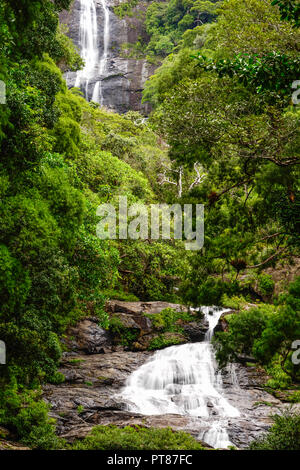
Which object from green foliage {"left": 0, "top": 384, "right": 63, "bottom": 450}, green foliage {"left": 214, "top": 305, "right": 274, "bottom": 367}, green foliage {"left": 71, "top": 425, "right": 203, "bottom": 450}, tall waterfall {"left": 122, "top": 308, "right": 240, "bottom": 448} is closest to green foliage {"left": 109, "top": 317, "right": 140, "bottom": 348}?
Answer: tall waterfall {"left": 122, "top": 308, "right": 240, "bottom": 448}

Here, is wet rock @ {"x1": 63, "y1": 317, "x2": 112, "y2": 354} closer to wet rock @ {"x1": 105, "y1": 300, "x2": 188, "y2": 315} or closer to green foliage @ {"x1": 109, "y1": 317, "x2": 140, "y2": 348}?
green foliage @ {"x1": 109, "y1": 317, "x2": 140, "y2": 348}

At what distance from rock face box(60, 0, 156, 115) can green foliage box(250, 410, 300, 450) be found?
4324 centimetres

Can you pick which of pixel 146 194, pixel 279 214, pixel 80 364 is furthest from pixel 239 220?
pixel 146 194

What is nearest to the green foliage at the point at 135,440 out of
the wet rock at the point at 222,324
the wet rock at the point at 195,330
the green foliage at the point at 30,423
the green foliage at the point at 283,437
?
the green foliage at the point at 30,423

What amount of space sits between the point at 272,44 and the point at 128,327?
48.8ft

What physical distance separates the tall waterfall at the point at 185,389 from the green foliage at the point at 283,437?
157 cm

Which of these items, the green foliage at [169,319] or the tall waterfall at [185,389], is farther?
the green foliage at [169,319]

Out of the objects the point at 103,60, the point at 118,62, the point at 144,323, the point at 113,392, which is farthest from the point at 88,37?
the point at 113,392

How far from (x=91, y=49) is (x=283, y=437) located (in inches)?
2139

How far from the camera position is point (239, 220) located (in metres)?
9.20

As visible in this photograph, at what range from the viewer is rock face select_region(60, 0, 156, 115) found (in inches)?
1983

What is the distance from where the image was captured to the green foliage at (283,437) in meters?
10.6

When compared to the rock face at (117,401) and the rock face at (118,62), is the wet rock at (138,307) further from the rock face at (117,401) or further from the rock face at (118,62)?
the rock face at (118,62)
